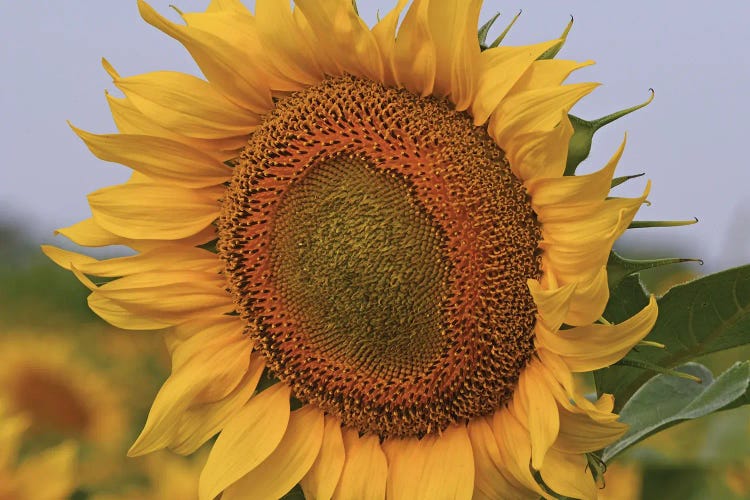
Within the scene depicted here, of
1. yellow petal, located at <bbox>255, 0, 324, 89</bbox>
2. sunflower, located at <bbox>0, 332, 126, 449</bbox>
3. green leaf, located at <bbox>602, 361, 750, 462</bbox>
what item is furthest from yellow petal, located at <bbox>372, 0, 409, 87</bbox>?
sunflower, located at <bbox>0, 332, 126, 449</bbox>

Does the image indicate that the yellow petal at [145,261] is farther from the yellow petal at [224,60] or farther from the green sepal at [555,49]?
the green sepal at [555,49]

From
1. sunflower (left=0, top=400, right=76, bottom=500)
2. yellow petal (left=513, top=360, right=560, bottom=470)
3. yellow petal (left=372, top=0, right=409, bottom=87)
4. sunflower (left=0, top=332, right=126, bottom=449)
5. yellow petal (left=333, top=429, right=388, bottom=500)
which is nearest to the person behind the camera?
yellow petal (left=513, top=360, right=560, bottom=470)

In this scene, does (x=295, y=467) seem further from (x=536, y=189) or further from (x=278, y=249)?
(x=536, y=189)

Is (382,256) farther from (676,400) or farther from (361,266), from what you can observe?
(676,400)

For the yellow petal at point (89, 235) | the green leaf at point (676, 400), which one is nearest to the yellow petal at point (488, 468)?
the green leaf at point (676, 400)

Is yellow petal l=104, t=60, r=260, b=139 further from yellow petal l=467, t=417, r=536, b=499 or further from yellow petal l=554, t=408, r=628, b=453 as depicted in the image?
yellow petal l=554, t=408, r=628, b=453

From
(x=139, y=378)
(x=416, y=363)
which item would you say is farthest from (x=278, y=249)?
(x=139, y=378)
